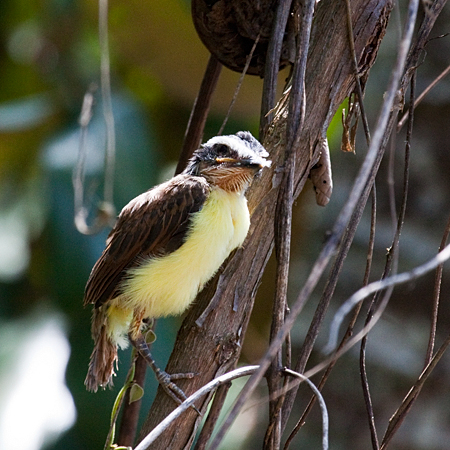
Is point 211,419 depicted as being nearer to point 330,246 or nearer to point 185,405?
point 185,405

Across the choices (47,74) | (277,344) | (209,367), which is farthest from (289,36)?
(47,74)

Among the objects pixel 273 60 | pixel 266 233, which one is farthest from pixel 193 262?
pixel 273 60

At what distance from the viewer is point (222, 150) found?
208 centimetres

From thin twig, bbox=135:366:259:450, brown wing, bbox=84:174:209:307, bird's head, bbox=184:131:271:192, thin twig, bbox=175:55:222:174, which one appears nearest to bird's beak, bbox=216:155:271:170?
bird's head, bbox=184:131:271:192

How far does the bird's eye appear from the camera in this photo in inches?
81.1

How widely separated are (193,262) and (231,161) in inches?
14.0

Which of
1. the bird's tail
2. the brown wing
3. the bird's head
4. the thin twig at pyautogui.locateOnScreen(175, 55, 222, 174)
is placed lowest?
the bird's tail

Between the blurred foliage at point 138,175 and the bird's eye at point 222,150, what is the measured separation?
126cm

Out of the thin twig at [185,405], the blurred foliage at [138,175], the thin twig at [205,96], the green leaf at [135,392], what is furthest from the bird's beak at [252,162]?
the blurred foliage at [138,175]

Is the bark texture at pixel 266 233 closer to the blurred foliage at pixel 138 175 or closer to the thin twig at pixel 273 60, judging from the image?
the thin twig at pixel 273 60

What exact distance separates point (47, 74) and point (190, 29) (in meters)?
1.17

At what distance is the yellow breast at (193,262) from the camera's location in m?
1.90

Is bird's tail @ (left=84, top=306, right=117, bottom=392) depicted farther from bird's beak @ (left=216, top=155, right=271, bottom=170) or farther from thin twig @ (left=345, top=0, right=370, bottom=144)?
thin twig @ (left=345, top=0, right=370, bottom=144)

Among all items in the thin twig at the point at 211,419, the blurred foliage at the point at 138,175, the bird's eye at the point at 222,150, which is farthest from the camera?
the blurred foliage at the point at 138,175
